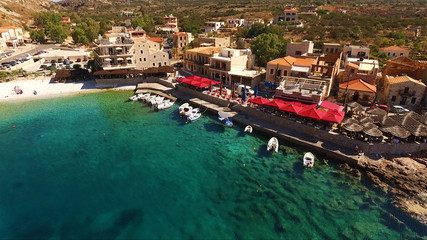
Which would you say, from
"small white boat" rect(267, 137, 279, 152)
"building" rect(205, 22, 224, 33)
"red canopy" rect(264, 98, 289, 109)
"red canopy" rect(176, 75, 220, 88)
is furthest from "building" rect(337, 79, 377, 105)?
"building" rect(205, 22, 224, 33)

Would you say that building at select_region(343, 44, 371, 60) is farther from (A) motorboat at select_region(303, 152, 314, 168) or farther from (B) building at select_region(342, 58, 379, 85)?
(A) motorboat at select_region(303, 152, 314, 168)

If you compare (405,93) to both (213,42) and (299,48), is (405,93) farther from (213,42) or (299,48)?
(213,42)

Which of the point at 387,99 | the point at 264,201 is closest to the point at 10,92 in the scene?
the point at 264,201

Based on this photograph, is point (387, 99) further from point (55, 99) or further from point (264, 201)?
point (55, 99)

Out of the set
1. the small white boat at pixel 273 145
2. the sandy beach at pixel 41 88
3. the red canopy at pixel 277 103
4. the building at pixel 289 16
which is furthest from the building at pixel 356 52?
the building at pixel 289 16

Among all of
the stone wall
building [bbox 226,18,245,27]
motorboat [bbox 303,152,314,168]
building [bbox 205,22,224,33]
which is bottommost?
motorboat [bbox 303,152,314,168]

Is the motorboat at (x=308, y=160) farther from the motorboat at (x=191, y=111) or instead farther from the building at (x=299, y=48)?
the building at (x=299, y=48)
